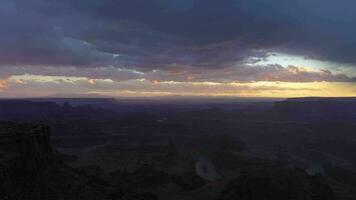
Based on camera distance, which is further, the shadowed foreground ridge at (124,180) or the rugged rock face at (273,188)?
the rugged rock face at (273,188)

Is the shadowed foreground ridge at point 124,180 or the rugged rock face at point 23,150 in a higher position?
the rugged rock face at point 23,150

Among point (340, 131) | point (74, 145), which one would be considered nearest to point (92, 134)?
point (74, 145)

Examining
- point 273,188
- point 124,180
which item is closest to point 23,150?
point 273,188

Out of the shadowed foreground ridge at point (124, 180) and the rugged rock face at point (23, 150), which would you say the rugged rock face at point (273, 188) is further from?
the rugged rock face at point (23, 150)

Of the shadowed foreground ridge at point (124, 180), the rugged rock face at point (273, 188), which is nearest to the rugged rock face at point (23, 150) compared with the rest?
the shadowed foreground ridge at point (124, 180)

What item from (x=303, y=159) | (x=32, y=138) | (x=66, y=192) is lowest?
(x=303, y=159)

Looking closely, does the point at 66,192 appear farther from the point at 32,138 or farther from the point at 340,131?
the point at 340,131

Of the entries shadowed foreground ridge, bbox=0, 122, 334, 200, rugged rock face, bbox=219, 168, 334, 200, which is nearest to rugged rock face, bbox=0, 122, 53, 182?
shadowed foreground ridge, bbox=0, 122, 334, 200

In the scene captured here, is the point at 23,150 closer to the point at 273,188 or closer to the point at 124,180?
the point at 273,188
